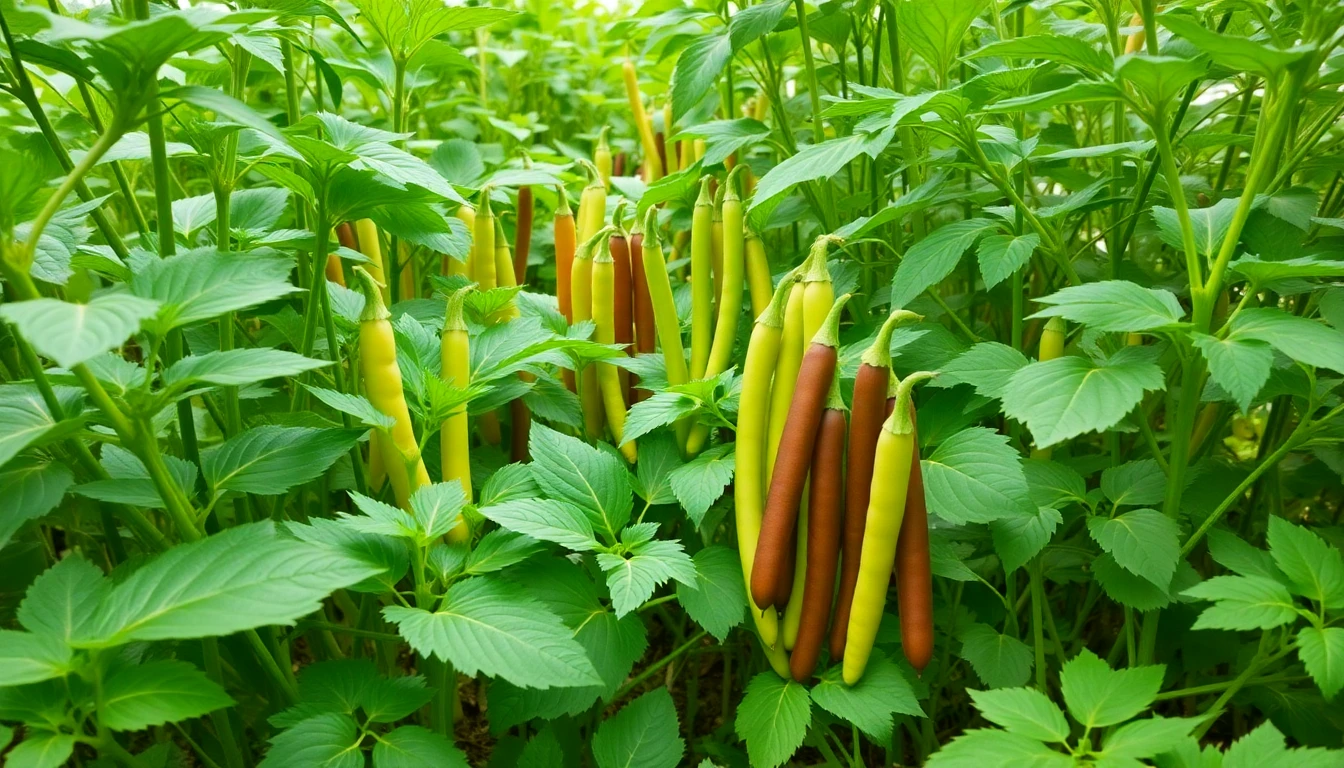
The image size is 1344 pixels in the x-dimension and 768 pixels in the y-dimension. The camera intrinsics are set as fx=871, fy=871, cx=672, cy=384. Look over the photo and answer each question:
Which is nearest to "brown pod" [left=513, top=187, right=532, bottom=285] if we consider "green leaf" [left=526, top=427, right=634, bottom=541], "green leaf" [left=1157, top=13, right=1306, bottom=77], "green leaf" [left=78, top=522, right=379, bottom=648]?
"green leaf" [left=526, top=427, right=634, bottom=541]

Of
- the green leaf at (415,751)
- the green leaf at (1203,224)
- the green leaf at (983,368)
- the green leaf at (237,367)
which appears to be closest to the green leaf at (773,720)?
the green leaf at (415,751)

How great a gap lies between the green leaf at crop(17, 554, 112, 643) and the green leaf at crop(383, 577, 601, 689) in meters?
0.30

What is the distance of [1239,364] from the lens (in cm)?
93

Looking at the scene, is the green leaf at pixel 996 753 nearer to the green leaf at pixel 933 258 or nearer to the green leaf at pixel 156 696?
the green leaf at pixel 933 258

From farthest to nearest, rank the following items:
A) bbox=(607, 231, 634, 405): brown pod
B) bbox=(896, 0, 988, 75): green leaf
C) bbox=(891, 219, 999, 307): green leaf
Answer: bbox=(607, 231, 634, 405): brown pod, bbox=(896, 0, 988, 75): green leaf, bbox=(891, 219, 999, 307): green leaf

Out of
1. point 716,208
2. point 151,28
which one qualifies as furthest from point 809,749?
point 151,28

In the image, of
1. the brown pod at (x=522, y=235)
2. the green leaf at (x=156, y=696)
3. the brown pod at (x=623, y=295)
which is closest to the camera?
the green leaf at (x=156, y=696)

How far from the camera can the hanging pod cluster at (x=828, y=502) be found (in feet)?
3.46

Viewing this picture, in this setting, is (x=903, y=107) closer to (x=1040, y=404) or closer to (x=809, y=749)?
(x=1040, y=404)

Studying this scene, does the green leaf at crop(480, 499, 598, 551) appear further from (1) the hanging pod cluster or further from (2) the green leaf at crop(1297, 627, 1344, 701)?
(2) the green leaf at crop(1297, 627, 1344, 701)

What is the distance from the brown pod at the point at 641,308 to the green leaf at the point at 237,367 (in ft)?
2.18

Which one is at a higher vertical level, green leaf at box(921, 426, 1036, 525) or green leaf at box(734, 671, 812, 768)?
green leaf at box(921, 426, 1036, 525)

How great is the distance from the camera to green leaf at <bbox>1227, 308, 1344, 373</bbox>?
92 cm

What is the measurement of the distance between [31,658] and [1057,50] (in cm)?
126
